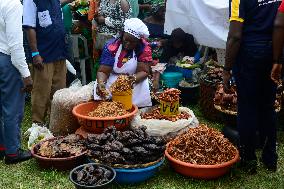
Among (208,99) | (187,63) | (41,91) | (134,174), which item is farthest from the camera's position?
(187,63)

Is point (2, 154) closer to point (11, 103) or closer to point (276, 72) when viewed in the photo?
point (11, 103)

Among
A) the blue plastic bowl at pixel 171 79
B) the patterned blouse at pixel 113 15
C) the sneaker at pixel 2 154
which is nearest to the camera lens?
the sneaker at pixel 2 154

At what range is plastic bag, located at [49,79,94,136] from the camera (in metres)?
6.07

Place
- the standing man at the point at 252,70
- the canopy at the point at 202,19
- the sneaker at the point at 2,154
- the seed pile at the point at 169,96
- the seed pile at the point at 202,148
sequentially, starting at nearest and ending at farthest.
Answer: the standing man at the point at 252,70 → the seed pile at the point at 202,148 → the sneaker at the point at 2,154 → the seed pile at the point at 169,96 → the canopy at the point at 202,19

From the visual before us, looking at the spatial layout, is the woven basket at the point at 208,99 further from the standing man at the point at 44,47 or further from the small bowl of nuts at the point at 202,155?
the standing man at the point at 44,47

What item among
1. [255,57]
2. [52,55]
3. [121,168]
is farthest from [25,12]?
[255,57]

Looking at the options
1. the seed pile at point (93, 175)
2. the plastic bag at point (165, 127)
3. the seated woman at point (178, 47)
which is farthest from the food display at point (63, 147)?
the seated woman at point (178, 47)

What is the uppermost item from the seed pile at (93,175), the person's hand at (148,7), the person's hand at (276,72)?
the person's hand at (148,7)

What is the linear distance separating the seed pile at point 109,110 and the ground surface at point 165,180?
87 centimetres

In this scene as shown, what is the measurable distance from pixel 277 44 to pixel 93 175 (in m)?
2.21

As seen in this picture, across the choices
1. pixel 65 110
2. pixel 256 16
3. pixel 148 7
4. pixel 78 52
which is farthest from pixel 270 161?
pixel 148 7

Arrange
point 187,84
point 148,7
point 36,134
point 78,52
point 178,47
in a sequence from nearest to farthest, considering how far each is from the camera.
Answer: point 36,134 < point 187,84 < point 78,52 < point 178,47 < point 148,7

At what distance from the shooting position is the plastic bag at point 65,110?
607cm

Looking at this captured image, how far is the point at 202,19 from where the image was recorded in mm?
7812
